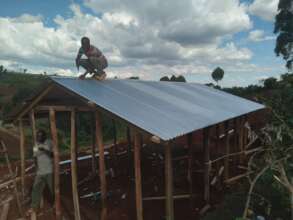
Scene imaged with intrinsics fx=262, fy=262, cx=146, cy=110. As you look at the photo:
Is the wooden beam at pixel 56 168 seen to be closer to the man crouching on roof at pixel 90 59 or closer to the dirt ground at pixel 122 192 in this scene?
the dirt ground at pixel 122 192

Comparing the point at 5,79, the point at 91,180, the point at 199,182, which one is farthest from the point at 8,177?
the point at 5,79

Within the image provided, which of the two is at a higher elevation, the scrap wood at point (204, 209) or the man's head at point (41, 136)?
the man's head at point (41, 136)

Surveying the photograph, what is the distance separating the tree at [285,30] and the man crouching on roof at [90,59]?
78.1 ft

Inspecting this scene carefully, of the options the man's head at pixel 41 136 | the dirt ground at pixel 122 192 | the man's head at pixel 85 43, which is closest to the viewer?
the dirt ground at pixel 122 192

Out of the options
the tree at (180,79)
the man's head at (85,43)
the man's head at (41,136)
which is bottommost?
the man's head at (41,136)

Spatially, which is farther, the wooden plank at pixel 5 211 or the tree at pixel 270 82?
the tree at pixel 270 82

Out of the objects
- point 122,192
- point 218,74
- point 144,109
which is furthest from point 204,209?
point 218,74

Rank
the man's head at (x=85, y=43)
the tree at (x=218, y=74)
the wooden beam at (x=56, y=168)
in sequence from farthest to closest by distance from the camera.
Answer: the tree at (x=218, y=74) → the man's head at (x=85, y=43) → the wooden beam at (x=56, y=168)

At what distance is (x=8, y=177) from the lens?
877 cm

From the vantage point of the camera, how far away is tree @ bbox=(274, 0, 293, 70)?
2467 centimetres

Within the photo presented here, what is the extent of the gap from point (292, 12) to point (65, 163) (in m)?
24.9

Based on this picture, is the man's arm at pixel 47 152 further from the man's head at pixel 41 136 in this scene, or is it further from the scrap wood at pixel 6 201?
the scrap wood at pixel 6 201

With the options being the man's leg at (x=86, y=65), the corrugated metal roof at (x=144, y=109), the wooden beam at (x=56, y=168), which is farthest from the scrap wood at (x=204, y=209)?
the man's leg at (x=86, y=65)

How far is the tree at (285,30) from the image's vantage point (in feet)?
80.9
